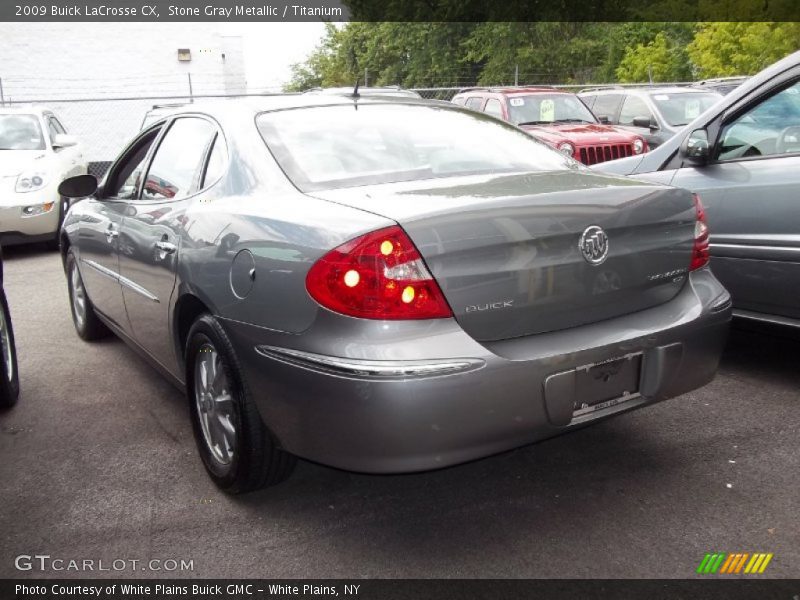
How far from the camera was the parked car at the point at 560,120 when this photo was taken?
35.6ft

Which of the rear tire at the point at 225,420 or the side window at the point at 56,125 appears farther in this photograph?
the side window at the point at 56,125

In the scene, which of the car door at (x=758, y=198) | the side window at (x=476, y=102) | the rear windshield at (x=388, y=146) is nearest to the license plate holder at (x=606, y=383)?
the rear windshield at (x=388, y=146)

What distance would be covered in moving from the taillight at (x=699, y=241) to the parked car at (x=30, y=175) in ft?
26.4

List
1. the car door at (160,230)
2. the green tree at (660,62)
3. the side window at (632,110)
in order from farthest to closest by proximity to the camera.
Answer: the green tree at (660,62), the side window at (632,110), the car door at (160,230)

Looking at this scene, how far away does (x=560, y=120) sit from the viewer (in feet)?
40.6

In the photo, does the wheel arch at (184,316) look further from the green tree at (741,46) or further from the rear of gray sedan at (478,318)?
the green tree at (741,46)

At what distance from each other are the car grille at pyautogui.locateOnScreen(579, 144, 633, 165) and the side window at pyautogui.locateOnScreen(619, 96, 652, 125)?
2.38m

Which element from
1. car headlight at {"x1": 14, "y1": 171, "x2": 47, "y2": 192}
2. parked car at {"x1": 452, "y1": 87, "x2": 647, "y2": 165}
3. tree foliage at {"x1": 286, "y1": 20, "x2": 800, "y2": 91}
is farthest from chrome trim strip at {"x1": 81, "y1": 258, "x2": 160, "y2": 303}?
tree foliage at {"x1": 286, "y1": 20, "x2": 800, "y2": 91}

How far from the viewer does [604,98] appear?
1426cm

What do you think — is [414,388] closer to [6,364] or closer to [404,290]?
[404,290]

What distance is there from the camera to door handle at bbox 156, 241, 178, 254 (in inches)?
136

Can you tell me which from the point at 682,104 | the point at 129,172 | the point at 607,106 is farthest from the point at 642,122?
the point at 129,172

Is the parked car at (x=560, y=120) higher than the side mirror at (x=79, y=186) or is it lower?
lower
